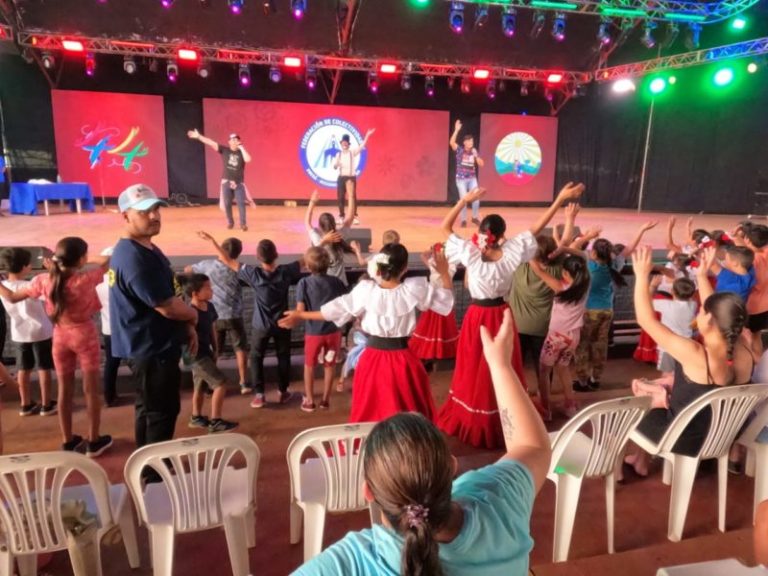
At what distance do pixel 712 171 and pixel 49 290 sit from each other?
14.2m

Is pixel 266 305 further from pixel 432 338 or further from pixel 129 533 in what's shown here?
pixel 129 533

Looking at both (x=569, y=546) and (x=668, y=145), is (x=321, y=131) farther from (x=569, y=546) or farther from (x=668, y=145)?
(x=569, y=546)

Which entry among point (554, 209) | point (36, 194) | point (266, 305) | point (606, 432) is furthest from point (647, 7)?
point (36, 194)

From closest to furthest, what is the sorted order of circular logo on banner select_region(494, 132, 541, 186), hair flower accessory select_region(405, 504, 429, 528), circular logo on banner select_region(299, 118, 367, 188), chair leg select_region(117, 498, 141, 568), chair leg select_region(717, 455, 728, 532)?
hair flower accessory select_region(405, 504, 429, 528) → chair leg select_region(117, 498, 141, 568) → chair leg select_region(717, 455, 728, 532) → circular logo on banner select_region(299, 118, 367, 188) → circular logo on banner select_region(494, 132, 541, 186)

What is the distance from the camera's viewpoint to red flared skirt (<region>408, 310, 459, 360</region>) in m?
4.25

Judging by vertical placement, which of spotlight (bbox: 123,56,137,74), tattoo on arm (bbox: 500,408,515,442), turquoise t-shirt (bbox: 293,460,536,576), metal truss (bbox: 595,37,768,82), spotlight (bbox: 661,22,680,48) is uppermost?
spotlight (bbox: 661,22,680,48)

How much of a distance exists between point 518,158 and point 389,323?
42.0 feet

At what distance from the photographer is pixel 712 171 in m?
13.0

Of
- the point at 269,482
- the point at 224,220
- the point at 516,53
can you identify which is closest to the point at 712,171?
the point at 516,53

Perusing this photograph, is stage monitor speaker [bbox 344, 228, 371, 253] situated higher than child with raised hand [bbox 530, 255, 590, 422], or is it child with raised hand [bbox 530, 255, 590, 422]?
stage monitor speaker [bbox 344, 228, 371, 253]

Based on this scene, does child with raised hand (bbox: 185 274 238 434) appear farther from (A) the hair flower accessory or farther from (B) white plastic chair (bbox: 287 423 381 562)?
(A) the hair flower accessory

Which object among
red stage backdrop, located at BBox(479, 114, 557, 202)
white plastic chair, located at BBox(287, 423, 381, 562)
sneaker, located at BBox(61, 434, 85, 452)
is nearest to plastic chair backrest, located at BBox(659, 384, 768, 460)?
white plastic chair, located at BBox(287, 423, 381, 562)

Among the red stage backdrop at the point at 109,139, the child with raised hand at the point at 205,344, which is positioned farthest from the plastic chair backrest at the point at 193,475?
the red stage backdrop at the point at 109,139

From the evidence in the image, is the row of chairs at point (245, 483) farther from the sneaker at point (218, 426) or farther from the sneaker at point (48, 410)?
the sneaker at point (48, 410)
